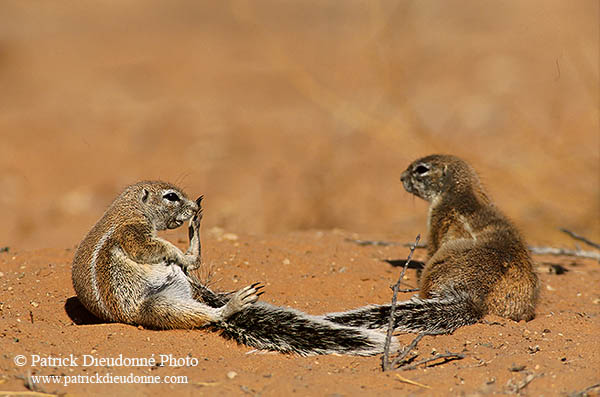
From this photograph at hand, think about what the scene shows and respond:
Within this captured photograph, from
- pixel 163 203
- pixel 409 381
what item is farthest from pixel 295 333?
pixel 163 203

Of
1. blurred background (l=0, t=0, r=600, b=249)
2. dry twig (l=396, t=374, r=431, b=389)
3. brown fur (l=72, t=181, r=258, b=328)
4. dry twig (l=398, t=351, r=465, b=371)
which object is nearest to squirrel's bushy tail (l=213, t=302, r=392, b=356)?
brown fur (l=72, t=181, r=258, b=328)

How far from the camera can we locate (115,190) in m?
13.1

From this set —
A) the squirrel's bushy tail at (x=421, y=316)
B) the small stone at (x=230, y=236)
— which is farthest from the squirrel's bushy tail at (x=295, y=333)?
the small stone at (x=230, y=236)

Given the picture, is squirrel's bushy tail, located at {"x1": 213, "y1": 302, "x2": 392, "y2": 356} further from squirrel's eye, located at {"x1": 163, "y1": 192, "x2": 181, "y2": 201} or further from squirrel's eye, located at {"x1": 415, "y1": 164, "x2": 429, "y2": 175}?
squirrel's eye, located at {"x1": 415, "y1": 164, "x2": 429, "y2": 175}

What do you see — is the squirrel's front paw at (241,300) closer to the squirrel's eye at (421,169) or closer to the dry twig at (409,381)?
the dry twig at (409,381)

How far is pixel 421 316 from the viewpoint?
5.38 metres

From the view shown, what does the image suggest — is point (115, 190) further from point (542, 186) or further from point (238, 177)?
point (542, 186)

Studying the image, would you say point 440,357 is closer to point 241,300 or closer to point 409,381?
point 409,381

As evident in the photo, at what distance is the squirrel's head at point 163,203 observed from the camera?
240 inches

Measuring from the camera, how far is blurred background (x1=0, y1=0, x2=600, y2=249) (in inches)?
421

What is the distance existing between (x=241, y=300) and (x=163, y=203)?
1453 mm

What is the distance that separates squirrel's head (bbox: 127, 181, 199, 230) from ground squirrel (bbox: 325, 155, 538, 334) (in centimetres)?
175

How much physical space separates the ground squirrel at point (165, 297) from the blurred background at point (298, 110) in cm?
264

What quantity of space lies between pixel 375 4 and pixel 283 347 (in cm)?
547
